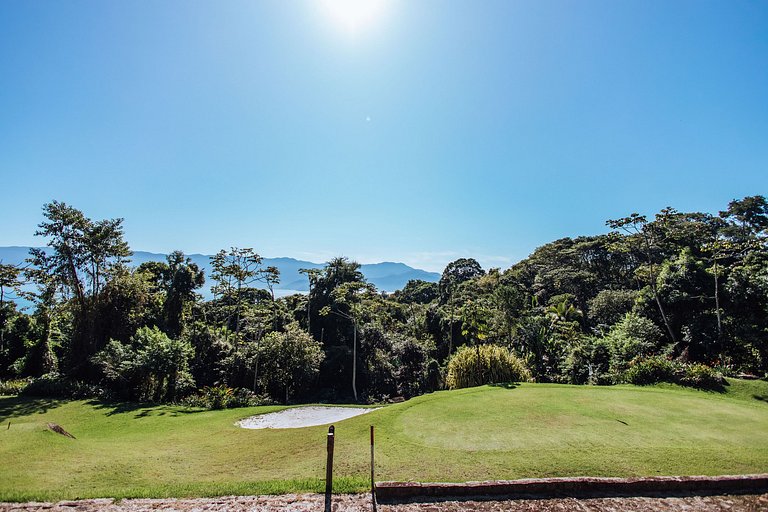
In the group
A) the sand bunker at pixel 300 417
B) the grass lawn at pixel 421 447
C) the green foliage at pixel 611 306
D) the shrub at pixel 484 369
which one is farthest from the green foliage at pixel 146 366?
the green foliage at pixel 611 306

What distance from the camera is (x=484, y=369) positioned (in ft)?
51.1

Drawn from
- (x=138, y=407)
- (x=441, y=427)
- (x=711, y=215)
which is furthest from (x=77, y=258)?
(x=711, y=215)

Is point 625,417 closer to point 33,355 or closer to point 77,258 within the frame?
point 77,258

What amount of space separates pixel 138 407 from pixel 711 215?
5351 centimetres

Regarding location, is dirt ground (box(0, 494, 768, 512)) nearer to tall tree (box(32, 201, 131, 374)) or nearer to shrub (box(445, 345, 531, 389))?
shrub (box(445, 345, 531, 389))

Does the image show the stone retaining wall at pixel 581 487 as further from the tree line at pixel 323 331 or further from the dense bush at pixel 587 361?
the dense bush at pixel 587 361

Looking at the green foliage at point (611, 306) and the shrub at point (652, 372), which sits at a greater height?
the green foliage at point (611, 306)

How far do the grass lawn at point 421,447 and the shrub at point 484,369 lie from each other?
13.4ft

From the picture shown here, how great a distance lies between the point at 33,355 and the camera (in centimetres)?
2148

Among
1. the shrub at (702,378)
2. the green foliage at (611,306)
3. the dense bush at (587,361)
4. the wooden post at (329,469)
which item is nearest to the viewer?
the wooden post at (329,469)

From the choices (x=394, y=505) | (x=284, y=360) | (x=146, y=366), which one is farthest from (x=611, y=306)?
(x=146, y=366)

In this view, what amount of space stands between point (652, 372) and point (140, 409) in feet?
61.7

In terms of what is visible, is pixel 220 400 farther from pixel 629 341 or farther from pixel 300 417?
pixel 629 341

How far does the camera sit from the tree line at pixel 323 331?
53.8 ft
